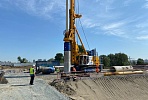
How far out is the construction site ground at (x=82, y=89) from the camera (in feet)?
52.3

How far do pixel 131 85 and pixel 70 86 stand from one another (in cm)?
830

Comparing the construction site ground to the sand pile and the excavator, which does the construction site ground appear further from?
the excavator

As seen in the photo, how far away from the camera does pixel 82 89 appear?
2222 cm

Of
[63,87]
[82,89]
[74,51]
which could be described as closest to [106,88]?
[82,89]

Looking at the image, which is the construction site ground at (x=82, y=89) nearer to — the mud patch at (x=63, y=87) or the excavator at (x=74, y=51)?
the mud patch at (x=63, y=87)

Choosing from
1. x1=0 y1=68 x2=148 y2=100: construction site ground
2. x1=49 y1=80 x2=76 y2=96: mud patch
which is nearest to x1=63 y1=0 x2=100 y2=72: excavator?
x1=0 y1=68 x2=148 y2=100: construction site ground

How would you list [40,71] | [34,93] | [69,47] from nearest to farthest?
[34,93], [69,47], [40,71]

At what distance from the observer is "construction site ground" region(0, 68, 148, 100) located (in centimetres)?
1595

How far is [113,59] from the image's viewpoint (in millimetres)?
97188

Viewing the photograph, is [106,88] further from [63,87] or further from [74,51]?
[74,51]

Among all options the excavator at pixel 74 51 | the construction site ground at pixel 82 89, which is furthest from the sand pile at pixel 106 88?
the excavator at pixel 74 51

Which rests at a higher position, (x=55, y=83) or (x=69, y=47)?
(x=69, y=47)

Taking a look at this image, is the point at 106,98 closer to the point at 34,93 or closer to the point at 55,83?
the point at 55,83

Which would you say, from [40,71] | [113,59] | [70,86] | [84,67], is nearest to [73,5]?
[84,67]
